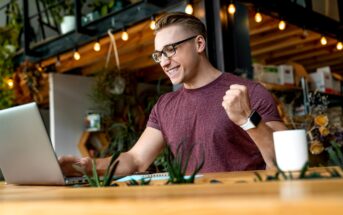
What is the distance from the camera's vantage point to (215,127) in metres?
2.21

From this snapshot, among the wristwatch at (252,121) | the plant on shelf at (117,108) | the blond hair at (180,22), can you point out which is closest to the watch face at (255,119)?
the wristwatch at (252,121)

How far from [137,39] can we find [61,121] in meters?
1.79

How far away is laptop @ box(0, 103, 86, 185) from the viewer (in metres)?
1.39

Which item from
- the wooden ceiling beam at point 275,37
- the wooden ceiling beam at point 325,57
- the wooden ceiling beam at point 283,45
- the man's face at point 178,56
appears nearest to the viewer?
the man's face at point 178,56

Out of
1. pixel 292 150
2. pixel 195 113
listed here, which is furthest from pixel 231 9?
pixel 292 150

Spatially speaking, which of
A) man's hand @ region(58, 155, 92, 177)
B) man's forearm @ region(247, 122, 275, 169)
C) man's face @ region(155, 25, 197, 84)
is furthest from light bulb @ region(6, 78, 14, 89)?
man's forearm @ region(247, 122, 275, 169)

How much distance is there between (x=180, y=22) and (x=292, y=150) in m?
1.39

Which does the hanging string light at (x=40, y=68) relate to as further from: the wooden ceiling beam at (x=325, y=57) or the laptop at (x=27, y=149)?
the laptop at (x=27, y=149)

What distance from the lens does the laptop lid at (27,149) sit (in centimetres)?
139

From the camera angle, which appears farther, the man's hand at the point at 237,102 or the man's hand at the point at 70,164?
the man's hand at the point at 70,164

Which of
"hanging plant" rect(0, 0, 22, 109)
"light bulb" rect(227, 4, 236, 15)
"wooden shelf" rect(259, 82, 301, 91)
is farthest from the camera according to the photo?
"hanging plant" rect(0, 0, 22, 109)

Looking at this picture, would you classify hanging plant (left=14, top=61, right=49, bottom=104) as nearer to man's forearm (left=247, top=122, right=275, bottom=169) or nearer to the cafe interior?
the cafe interior

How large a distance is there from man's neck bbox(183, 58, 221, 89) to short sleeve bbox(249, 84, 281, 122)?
0.32 m

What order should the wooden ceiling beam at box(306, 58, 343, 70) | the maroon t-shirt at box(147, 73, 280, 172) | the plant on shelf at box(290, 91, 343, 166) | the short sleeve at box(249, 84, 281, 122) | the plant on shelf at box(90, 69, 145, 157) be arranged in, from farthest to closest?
the wooden ceiling beam at box(306, 58, 343, 70) → the plant on shelf at box(90, 69, 145, 157) → the plant on shelf at box(290, 91, 343, 166) → the maroon t-shirt at box(147, 73, 280, 172) → the short sleeve at box(249, 84, 281, 122)
